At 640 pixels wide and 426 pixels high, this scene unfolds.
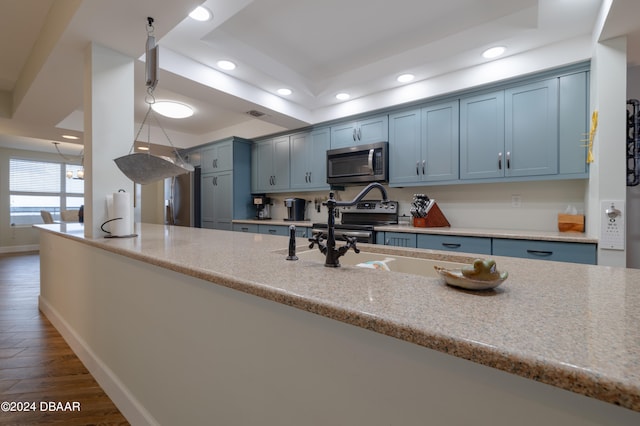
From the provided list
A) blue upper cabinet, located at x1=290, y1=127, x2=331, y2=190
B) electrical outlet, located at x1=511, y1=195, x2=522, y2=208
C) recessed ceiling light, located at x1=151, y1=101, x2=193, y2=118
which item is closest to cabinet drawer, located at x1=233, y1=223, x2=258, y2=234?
blue upper cabinet, located at x1=290, y1=127, x2=331, y2=190

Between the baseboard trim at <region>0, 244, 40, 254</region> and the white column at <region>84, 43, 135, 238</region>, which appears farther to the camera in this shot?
the baseboard trim at <region>0, 244, 40, 254</region>

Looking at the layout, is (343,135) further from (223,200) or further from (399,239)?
(223,200)

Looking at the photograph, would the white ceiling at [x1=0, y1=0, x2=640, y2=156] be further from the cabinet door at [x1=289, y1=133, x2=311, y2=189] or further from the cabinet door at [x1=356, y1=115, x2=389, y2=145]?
the cabinet door at [x1=289, y1=133, x2=311, y2=189]

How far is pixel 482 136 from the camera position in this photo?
113 inches

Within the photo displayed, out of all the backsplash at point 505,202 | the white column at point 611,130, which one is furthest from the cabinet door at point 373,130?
the white column at point 611,130

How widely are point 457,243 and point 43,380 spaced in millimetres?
3108

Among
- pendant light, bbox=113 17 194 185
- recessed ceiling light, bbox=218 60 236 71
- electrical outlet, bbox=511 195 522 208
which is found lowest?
electrical outlet, bbox=511 195 522 208

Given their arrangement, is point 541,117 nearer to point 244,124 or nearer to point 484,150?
point 484,150

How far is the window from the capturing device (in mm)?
6762

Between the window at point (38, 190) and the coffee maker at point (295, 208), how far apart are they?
6567 mm

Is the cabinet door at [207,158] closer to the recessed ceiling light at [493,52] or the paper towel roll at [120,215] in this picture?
the paper towel roll at [120,215]

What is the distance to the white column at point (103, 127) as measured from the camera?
200cm

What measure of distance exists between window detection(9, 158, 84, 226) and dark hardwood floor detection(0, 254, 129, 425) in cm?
552

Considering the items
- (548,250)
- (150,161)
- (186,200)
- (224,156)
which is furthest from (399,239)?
(186,200)
